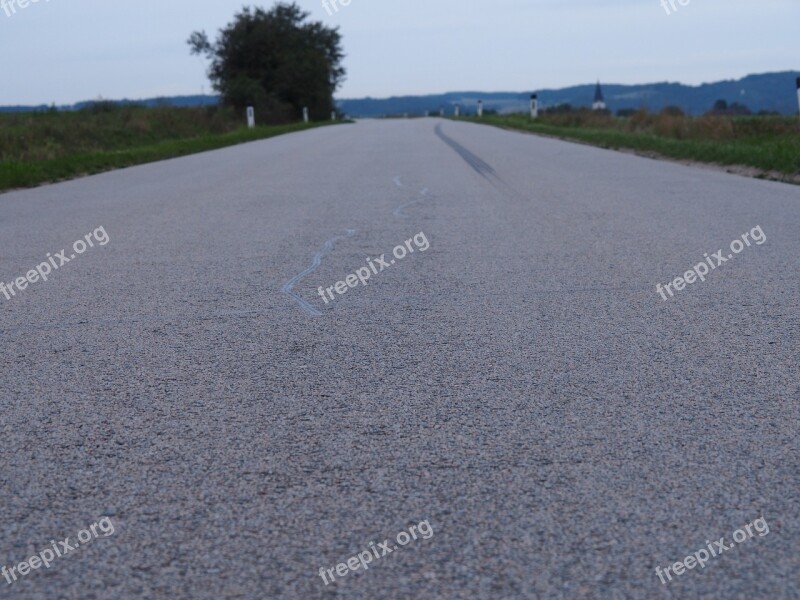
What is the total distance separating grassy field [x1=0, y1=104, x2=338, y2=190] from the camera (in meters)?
18.9

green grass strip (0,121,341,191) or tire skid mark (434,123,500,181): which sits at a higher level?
green grass strip (0,121,341,191)

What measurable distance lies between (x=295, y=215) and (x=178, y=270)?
3.46 metres

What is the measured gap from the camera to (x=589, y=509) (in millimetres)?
3318

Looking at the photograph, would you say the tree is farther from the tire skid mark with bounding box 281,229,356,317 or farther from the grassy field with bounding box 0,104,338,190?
the tire skid mark with bounding box 281,229,356,317

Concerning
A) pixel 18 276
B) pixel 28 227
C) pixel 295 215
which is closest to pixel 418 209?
pixel 295 215

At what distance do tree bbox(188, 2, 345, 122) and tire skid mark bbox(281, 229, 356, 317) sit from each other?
55.1 meters

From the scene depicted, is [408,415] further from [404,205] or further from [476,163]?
[476,163]

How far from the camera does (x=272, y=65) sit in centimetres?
7256

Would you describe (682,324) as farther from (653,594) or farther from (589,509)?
(653,594)

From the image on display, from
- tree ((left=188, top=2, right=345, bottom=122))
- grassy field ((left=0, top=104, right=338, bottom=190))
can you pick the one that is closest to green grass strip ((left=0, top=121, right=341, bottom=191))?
grassy field ((left=0, top=104, right=338, bottom=190))

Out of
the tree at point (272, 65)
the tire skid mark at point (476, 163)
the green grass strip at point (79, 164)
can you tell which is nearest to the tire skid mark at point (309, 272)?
the tire skid mark at point (476, 163)

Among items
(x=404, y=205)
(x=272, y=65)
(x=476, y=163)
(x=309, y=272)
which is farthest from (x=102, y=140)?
(x=272, y=65)

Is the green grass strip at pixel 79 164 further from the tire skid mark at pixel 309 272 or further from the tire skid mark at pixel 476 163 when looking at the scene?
the tire skid mark at pixel 309 272

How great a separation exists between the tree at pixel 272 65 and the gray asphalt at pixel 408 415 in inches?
2242
